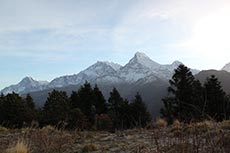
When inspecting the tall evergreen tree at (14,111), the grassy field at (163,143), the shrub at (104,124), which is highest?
the tall evergreen tree at (14,111)

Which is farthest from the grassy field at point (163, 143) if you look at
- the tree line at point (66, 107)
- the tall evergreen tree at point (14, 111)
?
the tall evergreen tree at point (14, 111)

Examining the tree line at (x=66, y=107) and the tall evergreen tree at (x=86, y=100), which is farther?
the tall evergreen tree at (x=86, y=100)

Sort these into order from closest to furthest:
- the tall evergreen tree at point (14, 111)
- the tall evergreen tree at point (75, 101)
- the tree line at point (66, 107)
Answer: the tree line at point (66, 107), the tall evergreen tree at point (14, 111), the tall evergreen tree at point (75, 101)

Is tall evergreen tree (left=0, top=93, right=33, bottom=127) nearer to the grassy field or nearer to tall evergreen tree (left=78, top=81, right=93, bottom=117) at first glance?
tall evergreen tree (left=78, top=81, right=93, bottom=117)

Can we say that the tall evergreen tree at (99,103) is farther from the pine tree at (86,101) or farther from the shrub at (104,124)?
→ the shrub at (104,124)

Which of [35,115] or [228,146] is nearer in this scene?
[228,146]

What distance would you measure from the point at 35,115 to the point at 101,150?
41.3 meters

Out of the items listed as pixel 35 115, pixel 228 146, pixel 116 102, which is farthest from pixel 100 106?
pixel 228 146

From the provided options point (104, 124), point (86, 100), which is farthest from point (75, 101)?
point (104, 124)

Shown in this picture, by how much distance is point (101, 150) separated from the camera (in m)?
7.63

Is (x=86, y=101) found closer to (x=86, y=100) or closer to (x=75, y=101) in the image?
(x=86, y=100)

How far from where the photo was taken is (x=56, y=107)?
4428cm

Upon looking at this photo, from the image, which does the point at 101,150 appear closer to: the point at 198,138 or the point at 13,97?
the point at 198,138

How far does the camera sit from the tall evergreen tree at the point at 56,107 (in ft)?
135
